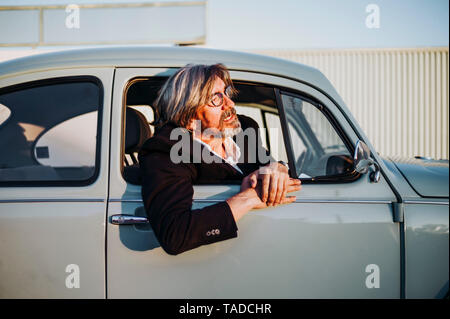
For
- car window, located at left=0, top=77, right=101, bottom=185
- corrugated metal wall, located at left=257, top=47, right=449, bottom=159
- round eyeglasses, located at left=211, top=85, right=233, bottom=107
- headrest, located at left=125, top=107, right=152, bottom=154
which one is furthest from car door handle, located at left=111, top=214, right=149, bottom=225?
corrugated metal wall, located at left=257, top=47, right=449, bottom=159

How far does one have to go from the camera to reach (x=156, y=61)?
167 centimetres

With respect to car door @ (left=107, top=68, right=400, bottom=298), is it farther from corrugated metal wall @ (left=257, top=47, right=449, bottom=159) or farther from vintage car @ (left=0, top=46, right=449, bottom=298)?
corrugated metal wall @ (left=257, top=47, right=449, bottom=159)

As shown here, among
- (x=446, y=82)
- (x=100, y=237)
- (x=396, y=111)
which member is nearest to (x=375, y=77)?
(x=396, y=111)

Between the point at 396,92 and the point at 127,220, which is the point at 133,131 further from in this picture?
the point at 396,92

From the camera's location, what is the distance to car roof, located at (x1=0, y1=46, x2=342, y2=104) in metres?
1.65

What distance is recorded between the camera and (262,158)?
1989 mm

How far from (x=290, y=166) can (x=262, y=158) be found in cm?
31

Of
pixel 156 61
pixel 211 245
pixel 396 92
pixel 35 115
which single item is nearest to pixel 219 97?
pixel 156 61

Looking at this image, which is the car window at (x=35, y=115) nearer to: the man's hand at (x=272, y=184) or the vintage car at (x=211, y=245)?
the vintage car at (x=211, y=245)

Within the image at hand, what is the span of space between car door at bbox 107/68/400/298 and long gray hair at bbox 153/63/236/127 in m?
0.25

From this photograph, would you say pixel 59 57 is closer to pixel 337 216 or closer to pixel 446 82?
pixel 337 216

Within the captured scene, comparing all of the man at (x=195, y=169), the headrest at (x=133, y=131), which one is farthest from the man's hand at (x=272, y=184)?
the headrest at (x=133, y=131)

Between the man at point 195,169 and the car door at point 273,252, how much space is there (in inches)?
4.0
